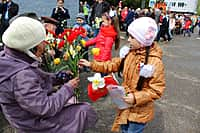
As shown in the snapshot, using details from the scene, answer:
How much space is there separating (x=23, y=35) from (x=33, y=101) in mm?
407

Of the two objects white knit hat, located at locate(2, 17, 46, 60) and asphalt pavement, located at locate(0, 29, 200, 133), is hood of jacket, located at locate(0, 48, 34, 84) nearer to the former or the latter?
white knit hat, located at locate(2, 17, 46, 60)

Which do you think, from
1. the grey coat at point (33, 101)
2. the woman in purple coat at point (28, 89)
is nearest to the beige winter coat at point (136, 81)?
the grey coat at point (33, 101)

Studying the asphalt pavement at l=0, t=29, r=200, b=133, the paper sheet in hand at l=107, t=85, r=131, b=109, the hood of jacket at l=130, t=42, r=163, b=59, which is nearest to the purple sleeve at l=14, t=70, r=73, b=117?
the paper sheet in hand at l=107, t=85, r=131, b=109

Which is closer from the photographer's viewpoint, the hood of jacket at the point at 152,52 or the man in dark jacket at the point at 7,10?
the hood of jacket at the point at 152,52

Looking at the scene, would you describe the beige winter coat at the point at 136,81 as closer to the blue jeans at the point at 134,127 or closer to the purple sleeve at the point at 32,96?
the blue jeans at the point at 134,127

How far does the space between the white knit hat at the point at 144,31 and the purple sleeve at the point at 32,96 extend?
997 mm

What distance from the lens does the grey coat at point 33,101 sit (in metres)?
1.94

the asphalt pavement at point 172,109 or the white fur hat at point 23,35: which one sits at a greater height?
the white fur hat at point 23,35

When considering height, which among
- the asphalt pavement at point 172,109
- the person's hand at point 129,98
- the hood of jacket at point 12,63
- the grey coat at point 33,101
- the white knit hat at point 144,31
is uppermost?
the white knit hat at point 144,31

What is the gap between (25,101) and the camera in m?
1.93

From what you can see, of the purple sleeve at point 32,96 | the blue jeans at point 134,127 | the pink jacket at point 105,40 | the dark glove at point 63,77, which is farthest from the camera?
the pink jacket at point 105,40

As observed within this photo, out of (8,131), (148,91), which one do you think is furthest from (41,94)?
(8,131)

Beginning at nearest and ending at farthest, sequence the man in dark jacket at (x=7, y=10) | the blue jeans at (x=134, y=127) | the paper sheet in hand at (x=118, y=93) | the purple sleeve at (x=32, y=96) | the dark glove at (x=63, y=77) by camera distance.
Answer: the purple sleeve at (x=32, y=96), the dark glove at (x=63, y=77), the paper sheet in hand at (x=118, y=93), the blue jeans at (x=134, y=127), the man in dark jacket at (x=7, y=10)

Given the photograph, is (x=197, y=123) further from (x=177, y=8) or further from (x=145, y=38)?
(x=177, y=8)
